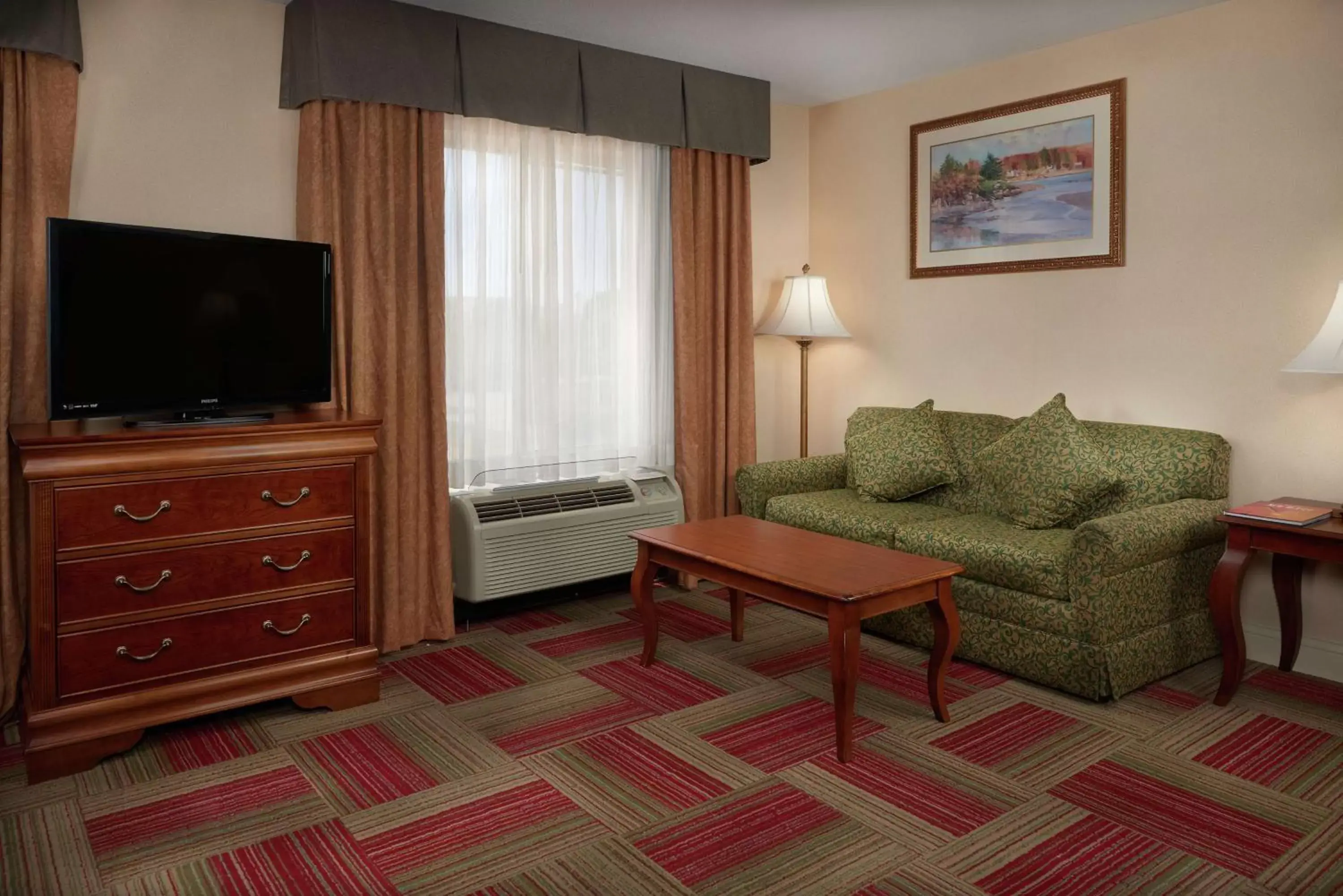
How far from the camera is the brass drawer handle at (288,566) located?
3088 mm

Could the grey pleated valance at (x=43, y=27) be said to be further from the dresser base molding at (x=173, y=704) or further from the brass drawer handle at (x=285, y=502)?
the dresser base molding at (x=173, y=704)

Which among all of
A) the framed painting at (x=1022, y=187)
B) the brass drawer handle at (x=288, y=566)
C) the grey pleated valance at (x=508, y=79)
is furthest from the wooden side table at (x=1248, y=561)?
the brass drawer handle at (x=288, y=566)

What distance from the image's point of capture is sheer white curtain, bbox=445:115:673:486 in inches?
163

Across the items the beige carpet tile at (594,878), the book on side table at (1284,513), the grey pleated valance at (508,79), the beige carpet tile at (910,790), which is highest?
the grey pleated valance at (508,79)

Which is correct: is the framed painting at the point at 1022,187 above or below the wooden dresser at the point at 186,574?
above

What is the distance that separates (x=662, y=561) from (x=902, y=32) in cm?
240

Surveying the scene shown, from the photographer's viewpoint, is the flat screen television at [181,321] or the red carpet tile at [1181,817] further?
the flat screen television at [181,321]

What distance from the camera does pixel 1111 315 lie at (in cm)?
406

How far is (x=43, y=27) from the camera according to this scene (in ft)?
9.89

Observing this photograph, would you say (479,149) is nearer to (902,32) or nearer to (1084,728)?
(902,32)

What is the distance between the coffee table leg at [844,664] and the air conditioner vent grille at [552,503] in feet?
5.78

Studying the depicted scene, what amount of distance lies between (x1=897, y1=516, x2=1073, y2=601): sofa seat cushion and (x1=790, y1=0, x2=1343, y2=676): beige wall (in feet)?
2.61

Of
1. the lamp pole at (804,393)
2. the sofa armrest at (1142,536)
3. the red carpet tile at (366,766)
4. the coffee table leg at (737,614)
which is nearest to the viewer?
the red carpet tile at (366,766)

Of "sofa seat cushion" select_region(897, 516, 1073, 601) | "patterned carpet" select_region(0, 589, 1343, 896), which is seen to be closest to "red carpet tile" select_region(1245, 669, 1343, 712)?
"patterned carpet" select_region(0, 589, 1343, 896)
